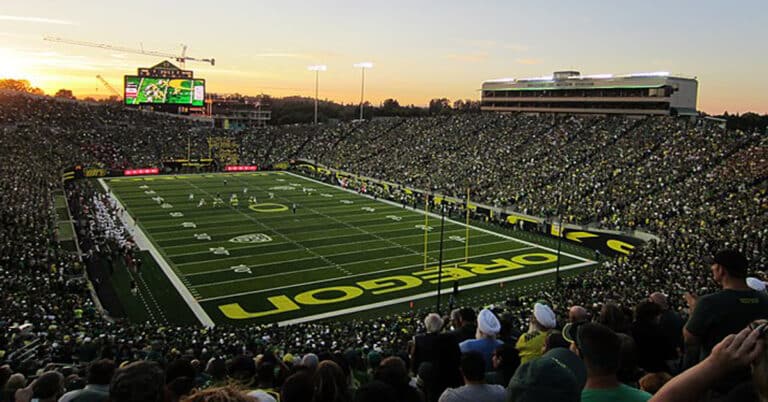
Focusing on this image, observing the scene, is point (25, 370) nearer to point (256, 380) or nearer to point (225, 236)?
point (256, 380)

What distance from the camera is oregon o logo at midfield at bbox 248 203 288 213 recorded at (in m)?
38.8

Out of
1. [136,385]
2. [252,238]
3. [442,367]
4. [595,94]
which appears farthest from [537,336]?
[595,94]

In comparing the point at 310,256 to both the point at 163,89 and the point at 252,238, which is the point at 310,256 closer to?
the point at 252,238

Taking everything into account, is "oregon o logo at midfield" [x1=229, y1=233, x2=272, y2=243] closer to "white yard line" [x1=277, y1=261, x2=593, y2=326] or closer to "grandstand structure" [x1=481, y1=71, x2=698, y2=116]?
"white yard line" [x1=277, y1=261, x2=593, y2=326]

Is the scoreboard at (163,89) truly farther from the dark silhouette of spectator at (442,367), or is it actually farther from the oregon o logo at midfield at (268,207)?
the dark silhouette of spectator at (442,367)

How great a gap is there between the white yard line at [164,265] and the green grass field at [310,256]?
86 millimetres

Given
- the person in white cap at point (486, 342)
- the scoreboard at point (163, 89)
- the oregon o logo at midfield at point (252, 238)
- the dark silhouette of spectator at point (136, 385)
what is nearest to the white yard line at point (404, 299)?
the oregon o logo at midfield at point (252, 238)

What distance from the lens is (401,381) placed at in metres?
3.98

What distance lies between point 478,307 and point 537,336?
15.4 m

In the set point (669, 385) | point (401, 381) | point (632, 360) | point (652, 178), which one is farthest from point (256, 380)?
point (652, 178)

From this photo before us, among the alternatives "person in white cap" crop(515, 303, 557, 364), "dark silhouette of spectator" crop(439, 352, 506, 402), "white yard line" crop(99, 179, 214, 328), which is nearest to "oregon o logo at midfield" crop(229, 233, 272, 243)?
"white yard line" crop(99, 179, 214, 328)

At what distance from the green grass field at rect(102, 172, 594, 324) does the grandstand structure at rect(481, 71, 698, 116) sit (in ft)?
110

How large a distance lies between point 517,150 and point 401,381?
4771 centimetres

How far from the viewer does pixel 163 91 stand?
6450 centimetres
